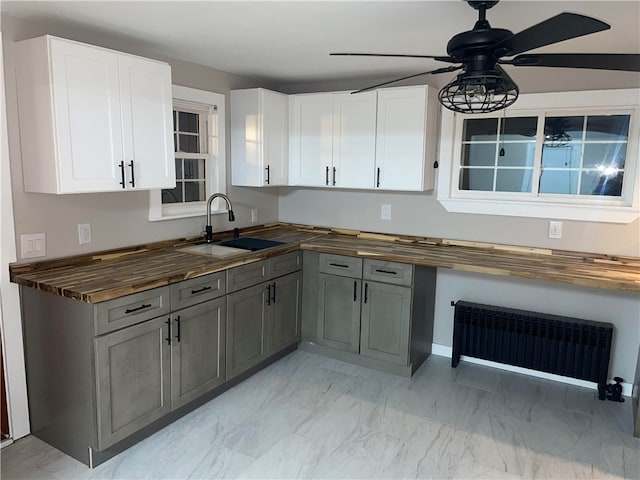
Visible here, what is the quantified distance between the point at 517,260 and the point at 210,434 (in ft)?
7.37

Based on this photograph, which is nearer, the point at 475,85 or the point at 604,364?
the point at 475,85

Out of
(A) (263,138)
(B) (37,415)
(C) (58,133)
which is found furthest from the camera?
(A) (263,138)

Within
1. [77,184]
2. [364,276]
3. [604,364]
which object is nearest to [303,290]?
[364,276]

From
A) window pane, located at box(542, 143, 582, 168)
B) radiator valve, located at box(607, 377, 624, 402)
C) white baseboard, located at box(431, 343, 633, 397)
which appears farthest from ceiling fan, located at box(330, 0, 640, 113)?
white baseboard, located at box(431, 343, 633, 397)

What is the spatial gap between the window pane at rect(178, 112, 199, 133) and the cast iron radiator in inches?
95.1

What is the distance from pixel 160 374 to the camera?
259 cm

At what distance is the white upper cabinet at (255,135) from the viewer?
12.1 feet

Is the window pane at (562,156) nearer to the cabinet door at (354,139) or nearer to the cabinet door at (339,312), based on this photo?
the cabinet door at (354,139)

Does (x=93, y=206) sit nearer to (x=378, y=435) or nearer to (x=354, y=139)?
(x=354, y=139)

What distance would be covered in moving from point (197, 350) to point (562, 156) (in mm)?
2769

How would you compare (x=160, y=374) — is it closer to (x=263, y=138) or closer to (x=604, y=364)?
(x=263, y=138)

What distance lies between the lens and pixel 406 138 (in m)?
3.48

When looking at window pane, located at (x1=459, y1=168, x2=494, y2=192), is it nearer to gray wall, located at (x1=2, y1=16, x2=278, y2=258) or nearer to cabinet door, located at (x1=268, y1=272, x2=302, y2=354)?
cabinet door, located at (x1=268, y1=272, x2=302, y2=354)

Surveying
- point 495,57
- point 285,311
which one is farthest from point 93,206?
point 495,57
